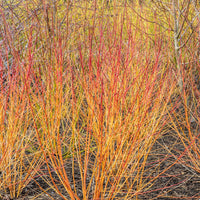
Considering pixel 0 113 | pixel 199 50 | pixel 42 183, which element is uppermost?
pixel 199 50

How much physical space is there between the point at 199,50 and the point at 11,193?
1974 millimetres

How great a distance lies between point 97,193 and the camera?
1.83 m

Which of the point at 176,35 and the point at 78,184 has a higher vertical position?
the point at 176,35

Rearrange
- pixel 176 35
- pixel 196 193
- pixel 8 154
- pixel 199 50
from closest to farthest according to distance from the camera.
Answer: pixel 8 154, pixel 196 193, pixel 199 50, pixel 176 35

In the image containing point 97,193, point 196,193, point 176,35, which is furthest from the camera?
point 176,35

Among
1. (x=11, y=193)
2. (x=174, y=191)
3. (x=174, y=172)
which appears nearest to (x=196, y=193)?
(x=174, y=191)

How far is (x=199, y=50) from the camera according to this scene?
266cm

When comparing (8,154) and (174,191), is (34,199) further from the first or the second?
(174,191)

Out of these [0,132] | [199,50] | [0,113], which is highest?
[199,50]

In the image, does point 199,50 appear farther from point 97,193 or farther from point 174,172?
point 97,193

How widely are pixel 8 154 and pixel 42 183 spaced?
0.51 m

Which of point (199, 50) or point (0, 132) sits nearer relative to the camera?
point (0, 132)

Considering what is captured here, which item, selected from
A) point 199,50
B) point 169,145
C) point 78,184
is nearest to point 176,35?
point 199,50

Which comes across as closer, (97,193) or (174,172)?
(97,193)
